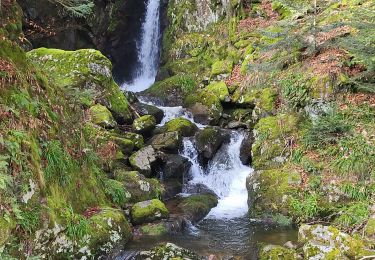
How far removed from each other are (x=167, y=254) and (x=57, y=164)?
8.05 feet

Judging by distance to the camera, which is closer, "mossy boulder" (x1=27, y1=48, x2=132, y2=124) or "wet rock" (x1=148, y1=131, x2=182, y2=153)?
"wet rock" (x1=148, y1=131, x2=182, y2=153)

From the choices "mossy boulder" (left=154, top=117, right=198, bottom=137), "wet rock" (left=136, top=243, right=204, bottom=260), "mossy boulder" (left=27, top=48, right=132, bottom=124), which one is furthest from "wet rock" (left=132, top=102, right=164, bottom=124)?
"wet rock" (left=136, top=243, right=204, bottom=260)

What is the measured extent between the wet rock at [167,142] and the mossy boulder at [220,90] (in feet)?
11.1

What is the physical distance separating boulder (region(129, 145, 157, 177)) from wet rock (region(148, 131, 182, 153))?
597mm

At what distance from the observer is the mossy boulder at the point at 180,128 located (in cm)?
1254

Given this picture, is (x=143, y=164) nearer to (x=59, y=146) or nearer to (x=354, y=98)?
(x=59, y=146)

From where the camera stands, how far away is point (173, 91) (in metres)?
17.0

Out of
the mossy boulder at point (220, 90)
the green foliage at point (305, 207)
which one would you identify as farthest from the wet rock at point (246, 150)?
the green foliage at point (305, 207)

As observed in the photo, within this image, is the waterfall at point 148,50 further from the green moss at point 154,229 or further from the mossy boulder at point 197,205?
the green moss at point 154,229

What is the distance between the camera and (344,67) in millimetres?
10852

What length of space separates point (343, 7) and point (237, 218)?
9.22 meters

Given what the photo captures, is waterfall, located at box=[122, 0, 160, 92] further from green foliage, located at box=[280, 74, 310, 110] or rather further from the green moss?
the green moss

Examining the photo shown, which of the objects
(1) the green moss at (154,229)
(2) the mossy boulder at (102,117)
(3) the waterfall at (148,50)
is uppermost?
(3) the waterfall at (148,50)

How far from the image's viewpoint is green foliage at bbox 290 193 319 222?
8.49 metres
